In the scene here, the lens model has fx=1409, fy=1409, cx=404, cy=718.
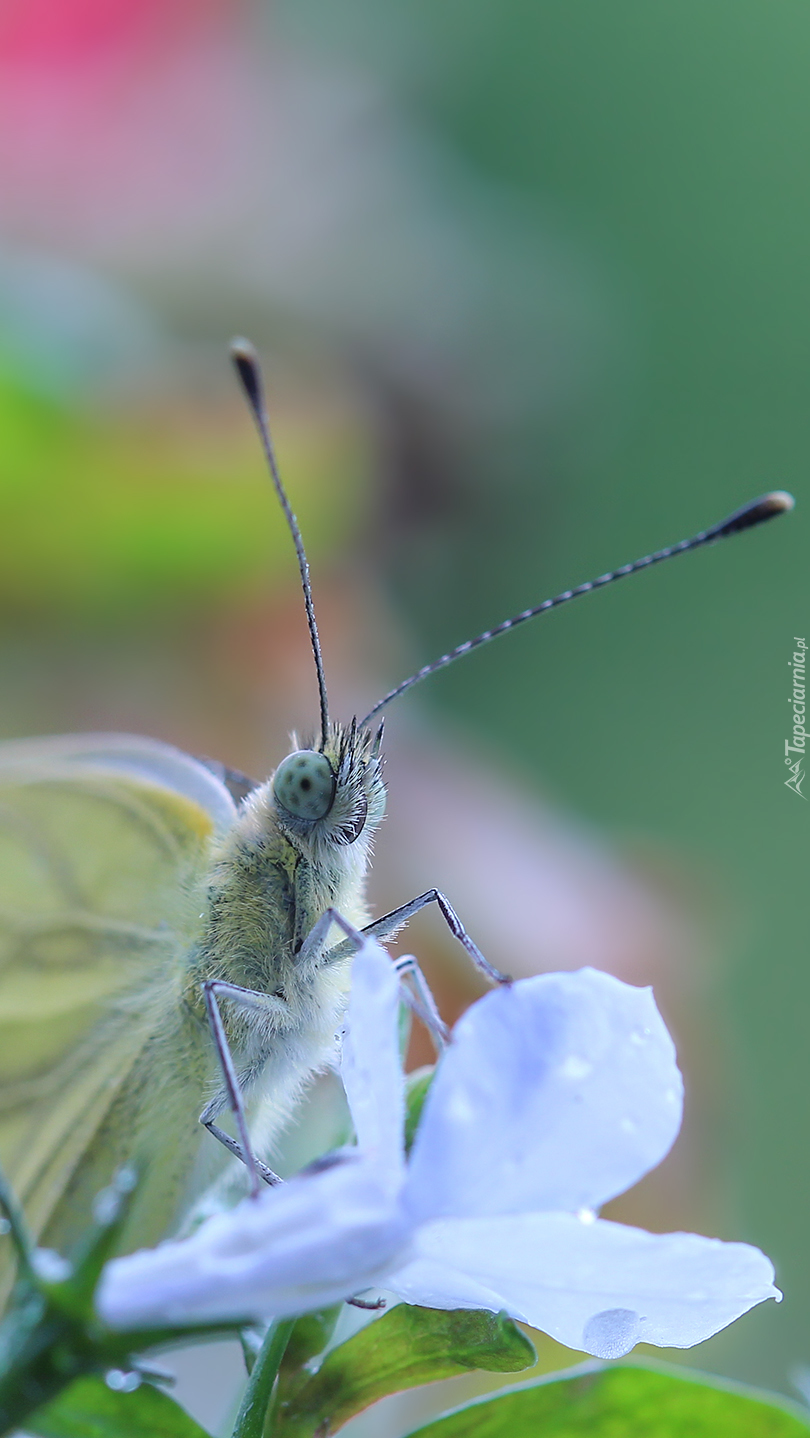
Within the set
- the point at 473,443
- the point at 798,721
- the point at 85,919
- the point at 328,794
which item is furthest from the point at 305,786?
the point at 798,721

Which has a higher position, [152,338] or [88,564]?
[152,338]

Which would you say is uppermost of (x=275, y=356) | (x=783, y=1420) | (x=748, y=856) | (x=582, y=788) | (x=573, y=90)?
(x=573, y=90)

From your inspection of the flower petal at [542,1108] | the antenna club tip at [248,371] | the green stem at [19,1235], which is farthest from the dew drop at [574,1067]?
the antenna club tip at [248,371]

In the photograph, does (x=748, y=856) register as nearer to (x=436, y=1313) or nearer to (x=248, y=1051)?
(x=248, y=1051)

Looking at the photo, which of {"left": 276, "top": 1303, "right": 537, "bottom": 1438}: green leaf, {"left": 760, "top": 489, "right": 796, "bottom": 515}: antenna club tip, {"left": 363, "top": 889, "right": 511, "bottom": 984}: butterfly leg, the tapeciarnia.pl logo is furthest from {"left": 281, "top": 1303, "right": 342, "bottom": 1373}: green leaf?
the tapeciarnia.pl logo

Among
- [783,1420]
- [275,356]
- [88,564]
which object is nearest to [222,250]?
[275,356]

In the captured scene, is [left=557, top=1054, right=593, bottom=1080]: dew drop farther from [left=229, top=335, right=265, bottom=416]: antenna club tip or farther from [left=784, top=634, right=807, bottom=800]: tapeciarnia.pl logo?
[left=784, top=634, right=807, bottom=800]: tapeciarnia.pl logo
